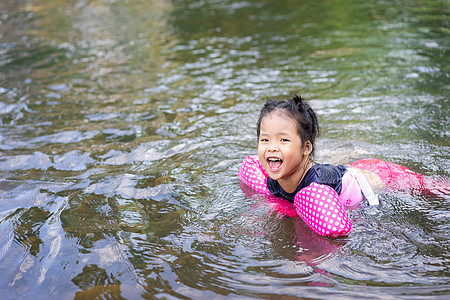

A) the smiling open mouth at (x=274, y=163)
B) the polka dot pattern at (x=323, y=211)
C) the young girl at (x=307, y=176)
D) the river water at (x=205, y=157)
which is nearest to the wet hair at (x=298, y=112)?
the young girl at (x=307, y=176)

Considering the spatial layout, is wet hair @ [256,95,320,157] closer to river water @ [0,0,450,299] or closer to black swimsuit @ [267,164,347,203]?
black swimsuit @ [267,164,347,203]

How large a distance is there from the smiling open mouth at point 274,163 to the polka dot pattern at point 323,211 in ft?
0.97

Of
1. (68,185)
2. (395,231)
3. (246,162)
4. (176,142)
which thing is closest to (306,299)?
(395,231)

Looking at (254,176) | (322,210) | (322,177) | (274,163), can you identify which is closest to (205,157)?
(254,176)

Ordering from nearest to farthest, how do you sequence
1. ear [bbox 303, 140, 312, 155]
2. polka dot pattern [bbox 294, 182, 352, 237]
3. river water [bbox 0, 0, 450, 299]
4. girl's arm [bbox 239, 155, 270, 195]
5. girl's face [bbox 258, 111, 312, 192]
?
river water [bbox 0, 0, 450, 299]
polka dot pattern [bbox 294, 182, 352, 237]
girl's face [bbox 258, 111, 312, 192]
ear [bbox 303, 140, 312, 155]
girl's arm [bbox 239, 155, 270, 195]

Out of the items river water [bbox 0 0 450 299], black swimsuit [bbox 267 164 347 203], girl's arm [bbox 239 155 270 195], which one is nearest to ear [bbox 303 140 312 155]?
black swimsuit [bbox 267 164 347 203]

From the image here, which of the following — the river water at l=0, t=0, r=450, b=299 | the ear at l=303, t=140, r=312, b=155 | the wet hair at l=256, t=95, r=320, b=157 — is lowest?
the river water at l=0, t=0, r=450, b=299

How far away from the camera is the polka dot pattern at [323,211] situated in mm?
3590

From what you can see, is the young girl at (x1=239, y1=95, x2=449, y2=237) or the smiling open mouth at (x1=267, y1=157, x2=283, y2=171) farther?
the smiling open mouth at (x1=267, y1=157, x2=283, y2=171)

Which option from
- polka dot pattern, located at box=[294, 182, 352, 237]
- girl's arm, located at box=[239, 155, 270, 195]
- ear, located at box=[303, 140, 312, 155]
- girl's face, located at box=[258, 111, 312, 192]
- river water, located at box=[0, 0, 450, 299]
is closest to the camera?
river water, located at box=[0, 0, 450, 299]

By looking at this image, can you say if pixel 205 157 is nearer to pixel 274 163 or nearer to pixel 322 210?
pixel 274 163

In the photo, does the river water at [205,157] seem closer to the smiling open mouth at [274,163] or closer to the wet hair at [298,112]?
the smiling open mouth at [274,163]

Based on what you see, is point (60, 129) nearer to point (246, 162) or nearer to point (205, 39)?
point (246, 162)

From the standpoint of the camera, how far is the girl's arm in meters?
4.57
